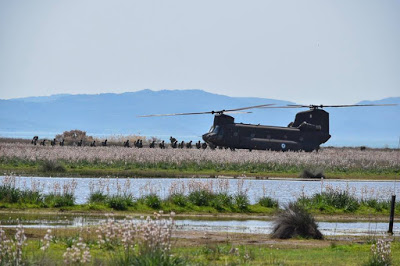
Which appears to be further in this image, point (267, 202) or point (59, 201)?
point (267, 202)

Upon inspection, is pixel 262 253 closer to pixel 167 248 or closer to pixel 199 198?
pixel 167 248

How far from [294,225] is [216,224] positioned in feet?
13.4

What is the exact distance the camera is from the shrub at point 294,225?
25766 mm

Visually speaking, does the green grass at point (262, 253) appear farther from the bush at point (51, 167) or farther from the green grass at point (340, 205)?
the bush at point (51, 167)

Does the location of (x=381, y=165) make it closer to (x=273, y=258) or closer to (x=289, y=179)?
(x=289, y=179)

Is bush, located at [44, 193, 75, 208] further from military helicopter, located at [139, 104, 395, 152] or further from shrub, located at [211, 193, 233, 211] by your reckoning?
military helicopter, located at [139, 104, 395, 152]

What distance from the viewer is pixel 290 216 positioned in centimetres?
2617

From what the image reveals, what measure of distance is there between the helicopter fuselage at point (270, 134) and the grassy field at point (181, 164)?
7.91 metres

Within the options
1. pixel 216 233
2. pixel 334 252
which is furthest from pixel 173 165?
pixel 334 252

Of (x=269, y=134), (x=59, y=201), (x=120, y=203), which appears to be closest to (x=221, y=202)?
(x=120, y=203)

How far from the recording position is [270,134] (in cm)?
7881

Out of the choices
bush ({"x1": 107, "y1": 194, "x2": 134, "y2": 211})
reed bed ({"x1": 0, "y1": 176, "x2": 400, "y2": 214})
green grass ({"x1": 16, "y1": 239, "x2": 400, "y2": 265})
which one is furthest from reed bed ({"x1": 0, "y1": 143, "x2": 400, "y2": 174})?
green grass ({"x1": 16, "y1": 239, "x2": 400, "y2": 265})

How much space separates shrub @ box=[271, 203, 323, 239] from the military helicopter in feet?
156

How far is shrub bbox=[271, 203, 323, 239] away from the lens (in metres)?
25.8
